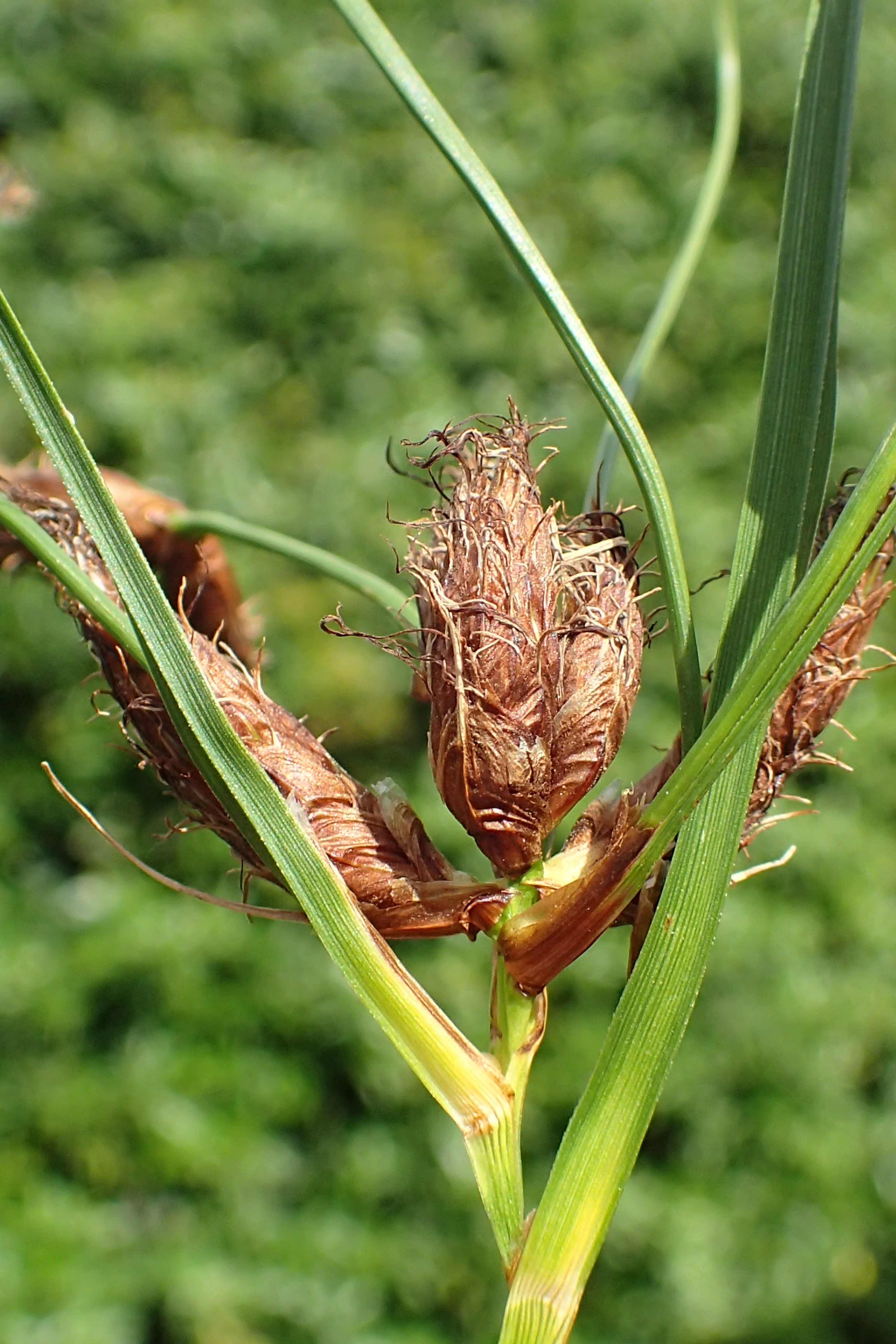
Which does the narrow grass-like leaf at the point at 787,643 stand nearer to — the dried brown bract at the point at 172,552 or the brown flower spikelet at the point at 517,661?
the brown flower spikelet at the point at 517,661

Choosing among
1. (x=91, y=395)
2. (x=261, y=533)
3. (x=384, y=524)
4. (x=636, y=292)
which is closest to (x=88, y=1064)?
(x=384, y=524)

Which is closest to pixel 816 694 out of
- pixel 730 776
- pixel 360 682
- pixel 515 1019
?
pixel 730 776

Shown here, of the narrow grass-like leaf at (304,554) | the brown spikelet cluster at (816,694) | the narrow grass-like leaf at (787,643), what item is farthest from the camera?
the narrow grass-like leaf at (304,554)

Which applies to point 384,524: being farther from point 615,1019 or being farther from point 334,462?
point 615,1019

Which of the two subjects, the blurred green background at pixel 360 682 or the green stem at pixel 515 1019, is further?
the blurred green background at pixel 360 682

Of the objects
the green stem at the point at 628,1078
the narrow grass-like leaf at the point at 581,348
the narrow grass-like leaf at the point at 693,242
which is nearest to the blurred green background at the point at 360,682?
the narrow grass-like leaf at the point at 693,242

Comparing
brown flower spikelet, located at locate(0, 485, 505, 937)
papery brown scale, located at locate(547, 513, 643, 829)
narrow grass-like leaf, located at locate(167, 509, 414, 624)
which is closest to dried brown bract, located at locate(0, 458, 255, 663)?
narrow grass-like leaf, located at locate(167, 509, 414, 624)

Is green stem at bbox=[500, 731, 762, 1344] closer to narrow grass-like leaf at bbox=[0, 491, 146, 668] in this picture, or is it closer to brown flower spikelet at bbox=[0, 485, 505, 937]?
brown flower spikelet at bbox=[0, 485, 505, 937]
